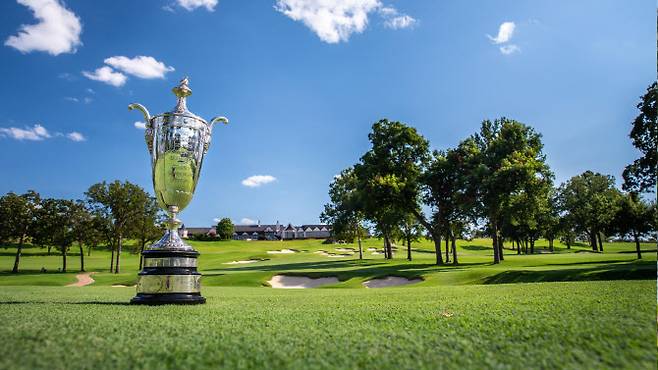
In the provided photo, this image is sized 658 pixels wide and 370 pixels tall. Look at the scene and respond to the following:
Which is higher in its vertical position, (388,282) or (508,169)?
(508,169)

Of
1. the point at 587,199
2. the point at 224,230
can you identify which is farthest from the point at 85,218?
the point at 587,199

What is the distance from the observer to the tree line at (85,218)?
136ft

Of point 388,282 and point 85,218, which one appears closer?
point 388,282

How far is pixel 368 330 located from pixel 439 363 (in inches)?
47.7

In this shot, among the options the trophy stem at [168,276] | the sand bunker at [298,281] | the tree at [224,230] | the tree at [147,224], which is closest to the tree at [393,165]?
the sand bunker at [298,281]

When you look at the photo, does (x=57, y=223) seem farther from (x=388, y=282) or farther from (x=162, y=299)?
(x=162, y=299)

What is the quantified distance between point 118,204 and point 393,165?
29.2 m

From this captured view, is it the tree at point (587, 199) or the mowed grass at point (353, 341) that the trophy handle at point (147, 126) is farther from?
the tree at point (587, 199)

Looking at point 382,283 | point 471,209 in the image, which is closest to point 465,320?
point 382,283

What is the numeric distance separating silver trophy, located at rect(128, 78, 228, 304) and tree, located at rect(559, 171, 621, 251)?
6809 cm

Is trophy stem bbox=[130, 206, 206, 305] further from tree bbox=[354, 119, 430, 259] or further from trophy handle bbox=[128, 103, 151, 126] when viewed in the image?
tree bbox=[354, 119, 430, 259]

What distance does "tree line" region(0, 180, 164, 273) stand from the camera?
41531 millimetres

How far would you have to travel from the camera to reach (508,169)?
29.7m

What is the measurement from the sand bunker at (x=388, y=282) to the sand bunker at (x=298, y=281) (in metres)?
2.38
